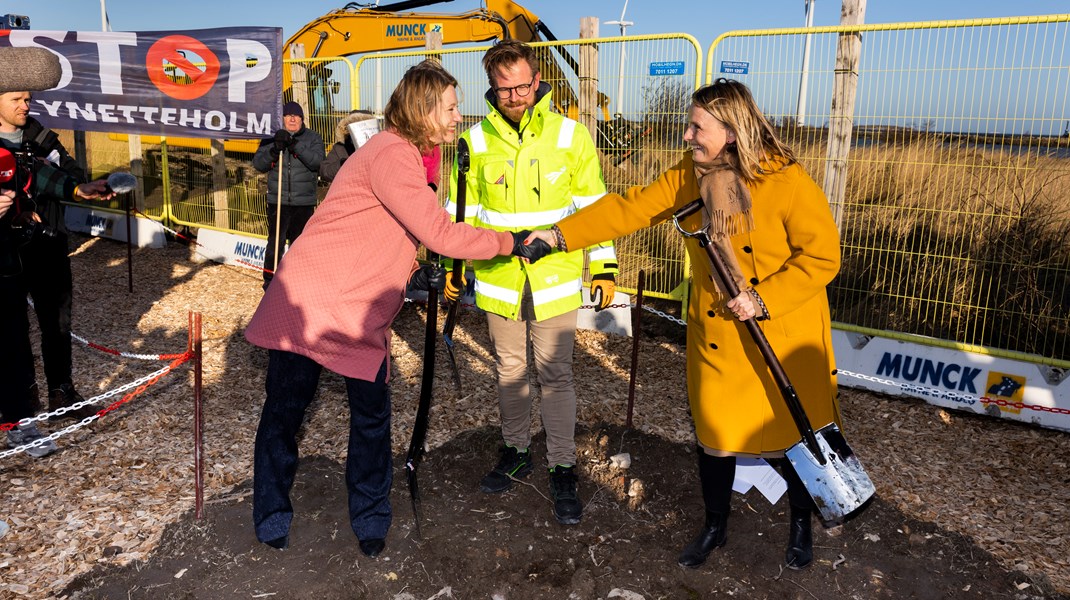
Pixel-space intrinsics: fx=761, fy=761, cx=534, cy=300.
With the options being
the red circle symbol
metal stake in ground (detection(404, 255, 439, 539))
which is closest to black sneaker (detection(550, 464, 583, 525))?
metal stake in ground (detection(404, 255, 439, 539))

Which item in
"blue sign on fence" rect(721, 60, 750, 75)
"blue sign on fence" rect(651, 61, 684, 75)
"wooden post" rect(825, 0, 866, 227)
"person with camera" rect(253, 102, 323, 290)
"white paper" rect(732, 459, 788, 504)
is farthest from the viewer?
"person with camera" rect(253, 102, 323, 290)

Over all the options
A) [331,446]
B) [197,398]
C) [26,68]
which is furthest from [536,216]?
[26,68]

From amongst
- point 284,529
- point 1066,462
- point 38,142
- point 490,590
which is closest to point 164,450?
point 284,529

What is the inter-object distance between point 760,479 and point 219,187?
29.0 ft

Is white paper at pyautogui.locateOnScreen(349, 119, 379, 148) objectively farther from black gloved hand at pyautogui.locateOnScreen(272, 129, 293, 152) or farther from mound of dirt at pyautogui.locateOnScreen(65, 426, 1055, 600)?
black gloved hand at pyautogui.locateOnScreen(272, 129, 293, 152)

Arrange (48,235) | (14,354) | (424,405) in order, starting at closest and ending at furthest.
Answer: (424,405) < (14,354) < (48,235)

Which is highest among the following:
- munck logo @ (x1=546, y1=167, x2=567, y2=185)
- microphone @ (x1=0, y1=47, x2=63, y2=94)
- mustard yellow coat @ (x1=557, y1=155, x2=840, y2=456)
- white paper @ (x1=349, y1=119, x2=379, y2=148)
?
microphone @ (x1=0, y1=47, x2=63, y2=94)

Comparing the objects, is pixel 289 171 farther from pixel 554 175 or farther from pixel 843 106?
pixel 843 106

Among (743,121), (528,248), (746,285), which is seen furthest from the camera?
(528,248)

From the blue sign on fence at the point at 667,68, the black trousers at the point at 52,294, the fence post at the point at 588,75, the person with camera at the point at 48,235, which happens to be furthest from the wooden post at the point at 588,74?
the black trousers at the point at 52,294

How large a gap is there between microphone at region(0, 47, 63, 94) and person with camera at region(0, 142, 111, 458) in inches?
115

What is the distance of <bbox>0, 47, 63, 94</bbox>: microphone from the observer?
136 cm

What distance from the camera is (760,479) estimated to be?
157 inches

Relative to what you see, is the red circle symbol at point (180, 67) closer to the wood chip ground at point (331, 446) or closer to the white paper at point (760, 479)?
the wood chip ground at point (331, 446)
